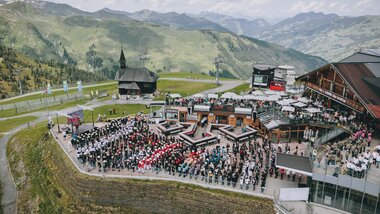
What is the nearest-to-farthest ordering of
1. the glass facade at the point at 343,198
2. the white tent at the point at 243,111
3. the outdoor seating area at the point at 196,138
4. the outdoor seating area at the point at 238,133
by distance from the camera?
1. the glass facade at the point at 343,198
2. the outdoor seating area at the point at 196,138
3. the outdoor seating area at the point at 238,133
4. the white tent at the point at 243,111

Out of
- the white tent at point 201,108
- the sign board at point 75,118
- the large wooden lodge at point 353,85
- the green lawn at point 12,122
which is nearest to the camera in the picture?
the large wooden lodge at point 353,85

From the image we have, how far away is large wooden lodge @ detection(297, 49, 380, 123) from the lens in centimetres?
4079

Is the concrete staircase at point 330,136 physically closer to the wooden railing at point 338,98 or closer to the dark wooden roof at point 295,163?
the wooden railing at point 338,98

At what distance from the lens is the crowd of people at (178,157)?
3331 cm

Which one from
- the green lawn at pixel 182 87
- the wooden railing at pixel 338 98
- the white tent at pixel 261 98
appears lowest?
the green lawn at pixel 182 87

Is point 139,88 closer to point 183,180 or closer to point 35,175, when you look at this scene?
point 35,175

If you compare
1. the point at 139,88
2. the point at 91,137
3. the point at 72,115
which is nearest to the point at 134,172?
the point at 91,137

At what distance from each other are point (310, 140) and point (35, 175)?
43.2 meters

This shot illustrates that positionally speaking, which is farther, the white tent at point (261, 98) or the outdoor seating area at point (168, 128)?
the white tent at point (261, 98)

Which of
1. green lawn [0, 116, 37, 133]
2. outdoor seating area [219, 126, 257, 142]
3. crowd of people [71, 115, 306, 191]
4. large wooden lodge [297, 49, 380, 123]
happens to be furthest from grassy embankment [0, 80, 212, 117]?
large wooden lodge [297, 49, 380, 123]

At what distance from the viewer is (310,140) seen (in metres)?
41.5

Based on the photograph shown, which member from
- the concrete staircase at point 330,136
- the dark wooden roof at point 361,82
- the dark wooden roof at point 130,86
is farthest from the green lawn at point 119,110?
the dark wooden roof at point 361,82

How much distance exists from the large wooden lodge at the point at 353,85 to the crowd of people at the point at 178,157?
12642 mm

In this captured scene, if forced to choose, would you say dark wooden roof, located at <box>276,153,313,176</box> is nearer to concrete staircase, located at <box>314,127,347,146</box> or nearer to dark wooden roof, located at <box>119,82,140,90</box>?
concrete staircase, located at <box>314,127,347,146</box>
